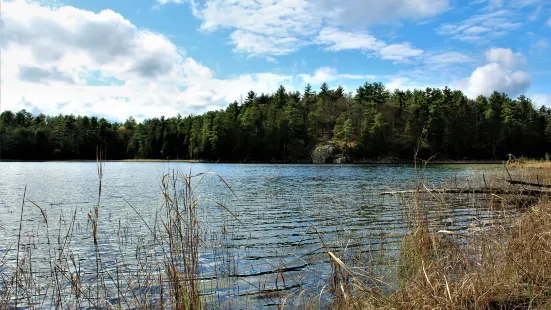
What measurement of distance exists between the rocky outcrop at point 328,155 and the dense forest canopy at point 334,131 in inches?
87.7

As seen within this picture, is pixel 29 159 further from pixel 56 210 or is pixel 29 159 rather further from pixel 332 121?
pixel 56 210

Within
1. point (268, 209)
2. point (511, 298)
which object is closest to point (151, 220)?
point (268, 209)

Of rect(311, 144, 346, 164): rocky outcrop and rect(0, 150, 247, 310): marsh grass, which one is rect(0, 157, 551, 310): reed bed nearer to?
rect(0, 150, 247, 310): marsh grass

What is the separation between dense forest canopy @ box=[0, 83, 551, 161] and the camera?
111 metres

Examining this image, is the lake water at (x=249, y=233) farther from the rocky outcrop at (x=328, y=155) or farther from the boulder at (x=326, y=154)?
the boulder at (x=326, y=154)

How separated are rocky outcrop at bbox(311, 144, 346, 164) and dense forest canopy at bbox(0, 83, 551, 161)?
2.23 metres

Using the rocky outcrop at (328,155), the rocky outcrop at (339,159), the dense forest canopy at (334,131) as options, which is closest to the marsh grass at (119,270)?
the rocky outcrop at (339,159)

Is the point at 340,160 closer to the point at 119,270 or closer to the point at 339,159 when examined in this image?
the point at 339,159

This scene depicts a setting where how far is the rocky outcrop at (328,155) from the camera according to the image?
103812 mm

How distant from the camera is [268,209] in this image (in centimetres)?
2094

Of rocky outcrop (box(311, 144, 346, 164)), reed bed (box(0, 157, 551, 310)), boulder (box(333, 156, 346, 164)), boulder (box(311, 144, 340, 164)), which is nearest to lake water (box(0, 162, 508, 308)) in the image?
reed bed (box(0, 157, 551, 310))

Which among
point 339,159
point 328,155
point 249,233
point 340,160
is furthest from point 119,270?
point 328,155

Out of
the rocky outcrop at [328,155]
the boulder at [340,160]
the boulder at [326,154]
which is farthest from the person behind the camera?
the boulder at [326,154]

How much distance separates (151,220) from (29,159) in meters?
134
